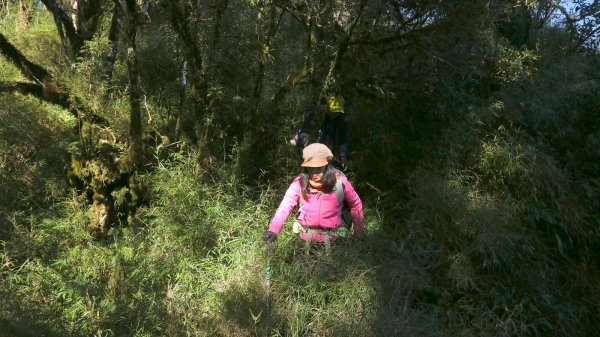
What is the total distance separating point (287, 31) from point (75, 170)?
3.72 meters

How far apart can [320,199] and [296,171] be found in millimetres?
2076

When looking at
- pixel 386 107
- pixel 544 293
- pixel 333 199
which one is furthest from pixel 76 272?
pixel 544 293

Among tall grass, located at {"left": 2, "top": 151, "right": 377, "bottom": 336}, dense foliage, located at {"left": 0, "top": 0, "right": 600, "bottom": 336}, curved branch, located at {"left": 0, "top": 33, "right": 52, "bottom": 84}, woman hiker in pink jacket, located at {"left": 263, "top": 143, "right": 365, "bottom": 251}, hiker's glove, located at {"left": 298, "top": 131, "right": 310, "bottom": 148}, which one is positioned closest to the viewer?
tall grass, located at {"left": 2, "top": 151, "right": 377, "bottom": 336}

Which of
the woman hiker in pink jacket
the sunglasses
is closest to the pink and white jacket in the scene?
the woman hiker in pink jacket

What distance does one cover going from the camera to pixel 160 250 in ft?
16.1

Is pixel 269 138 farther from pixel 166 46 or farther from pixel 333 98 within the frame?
pixel 166 46

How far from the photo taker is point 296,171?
20.1 ft

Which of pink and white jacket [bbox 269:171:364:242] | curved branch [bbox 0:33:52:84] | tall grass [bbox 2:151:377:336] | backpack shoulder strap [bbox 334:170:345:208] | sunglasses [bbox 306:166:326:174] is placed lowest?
tall grass [bbox 2:151:377:336]

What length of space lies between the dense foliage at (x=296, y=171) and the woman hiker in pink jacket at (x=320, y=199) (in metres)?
0.29

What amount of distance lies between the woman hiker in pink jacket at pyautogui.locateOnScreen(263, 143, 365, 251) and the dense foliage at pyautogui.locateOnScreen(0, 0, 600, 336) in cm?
29

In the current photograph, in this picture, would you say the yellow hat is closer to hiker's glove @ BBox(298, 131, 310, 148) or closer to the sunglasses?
hiker's glove @ BBox(298, 131, 310, 148)

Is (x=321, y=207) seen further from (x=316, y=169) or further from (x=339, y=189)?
(x=316, y=169)

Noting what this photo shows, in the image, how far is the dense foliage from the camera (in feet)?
13.6

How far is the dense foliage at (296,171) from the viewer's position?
164 inches
